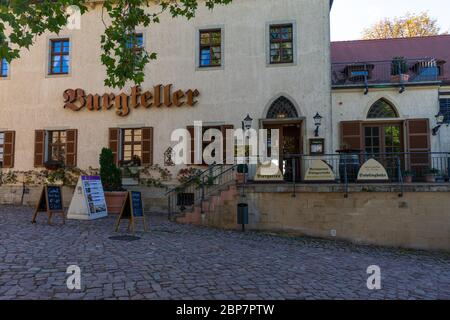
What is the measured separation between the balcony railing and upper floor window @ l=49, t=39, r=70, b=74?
10.8 m

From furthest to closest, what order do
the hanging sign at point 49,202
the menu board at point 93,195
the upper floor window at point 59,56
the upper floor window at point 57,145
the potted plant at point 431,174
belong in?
the upper floor window at point 59,56 → the upper floor window at point 57,145 → the potted plant at point 431,174 → the menu board at point 93,195 → the hanging sign at point 49,202

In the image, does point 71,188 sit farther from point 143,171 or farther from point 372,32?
point 372,32

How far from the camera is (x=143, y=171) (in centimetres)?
1436

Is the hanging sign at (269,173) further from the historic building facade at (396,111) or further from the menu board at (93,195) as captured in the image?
the menu board at (93,195)

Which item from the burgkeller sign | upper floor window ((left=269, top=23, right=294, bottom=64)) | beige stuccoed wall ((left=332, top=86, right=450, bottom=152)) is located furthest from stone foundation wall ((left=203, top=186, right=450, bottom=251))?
upper floor window ((left=269, top=23, right=294, bottom=64))

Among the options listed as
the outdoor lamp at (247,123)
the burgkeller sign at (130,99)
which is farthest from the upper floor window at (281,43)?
the burgkeller sign at (130,99)

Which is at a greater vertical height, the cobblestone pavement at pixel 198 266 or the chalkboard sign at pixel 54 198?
→ the chalkboard sign at pixel 54 198

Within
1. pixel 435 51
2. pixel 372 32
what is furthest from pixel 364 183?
pixel 372 32

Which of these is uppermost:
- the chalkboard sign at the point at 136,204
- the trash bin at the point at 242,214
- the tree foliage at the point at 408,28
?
the tree foliage at the point at 408,28

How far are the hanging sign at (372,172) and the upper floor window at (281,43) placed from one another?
5.23 m

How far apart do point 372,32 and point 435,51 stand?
1100 cm

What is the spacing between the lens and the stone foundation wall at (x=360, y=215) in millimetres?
10305

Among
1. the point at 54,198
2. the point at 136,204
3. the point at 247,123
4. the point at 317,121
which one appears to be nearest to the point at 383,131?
the point at 317,121
